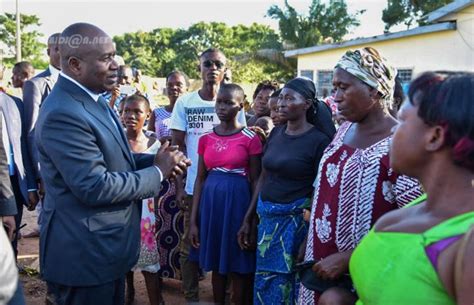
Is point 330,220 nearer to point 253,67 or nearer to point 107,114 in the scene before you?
point 107,114

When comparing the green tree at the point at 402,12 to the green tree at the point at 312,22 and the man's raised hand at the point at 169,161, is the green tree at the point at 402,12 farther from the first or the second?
the man's raised hand at the point at 169,161

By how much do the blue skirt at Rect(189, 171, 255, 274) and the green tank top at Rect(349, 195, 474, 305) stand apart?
2097mm

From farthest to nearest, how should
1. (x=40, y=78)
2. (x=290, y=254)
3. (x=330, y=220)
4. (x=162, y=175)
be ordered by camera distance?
(x=40, y=78) < (x=290, y=254) < (x=162, y=175) < (x=330, y=220)

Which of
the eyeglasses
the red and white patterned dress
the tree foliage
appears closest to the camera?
the red and white patterned dress

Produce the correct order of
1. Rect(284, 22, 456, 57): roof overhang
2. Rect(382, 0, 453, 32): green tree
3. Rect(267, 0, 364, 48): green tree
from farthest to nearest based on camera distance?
Rect(267, 0, 364, 48): green tree
Rect(382, 0, 453, 32): green tree
Rect(284, 22, 456, 57): roof overhang

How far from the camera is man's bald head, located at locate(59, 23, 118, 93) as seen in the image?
2.44m

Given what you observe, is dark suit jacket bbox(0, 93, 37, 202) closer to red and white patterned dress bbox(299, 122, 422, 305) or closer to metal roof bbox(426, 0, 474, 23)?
red and white patterned dress bbox(299, 122, 422, 305)

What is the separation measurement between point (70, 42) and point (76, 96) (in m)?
0.29

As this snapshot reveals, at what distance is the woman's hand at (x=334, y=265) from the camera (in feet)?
7.27

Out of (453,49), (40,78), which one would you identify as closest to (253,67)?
(453,49)

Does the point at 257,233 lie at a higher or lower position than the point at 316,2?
lower

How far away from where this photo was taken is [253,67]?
103 ft

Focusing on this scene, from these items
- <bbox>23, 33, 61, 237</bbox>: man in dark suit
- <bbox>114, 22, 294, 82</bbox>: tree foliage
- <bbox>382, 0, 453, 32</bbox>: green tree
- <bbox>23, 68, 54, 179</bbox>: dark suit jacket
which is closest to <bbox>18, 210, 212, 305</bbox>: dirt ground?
<bbox>23, 33, 61, 237</bbox>: man in dark suit

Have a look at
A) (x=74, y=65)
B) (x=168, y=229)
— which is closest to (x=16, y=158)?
(x=168, y=229)
